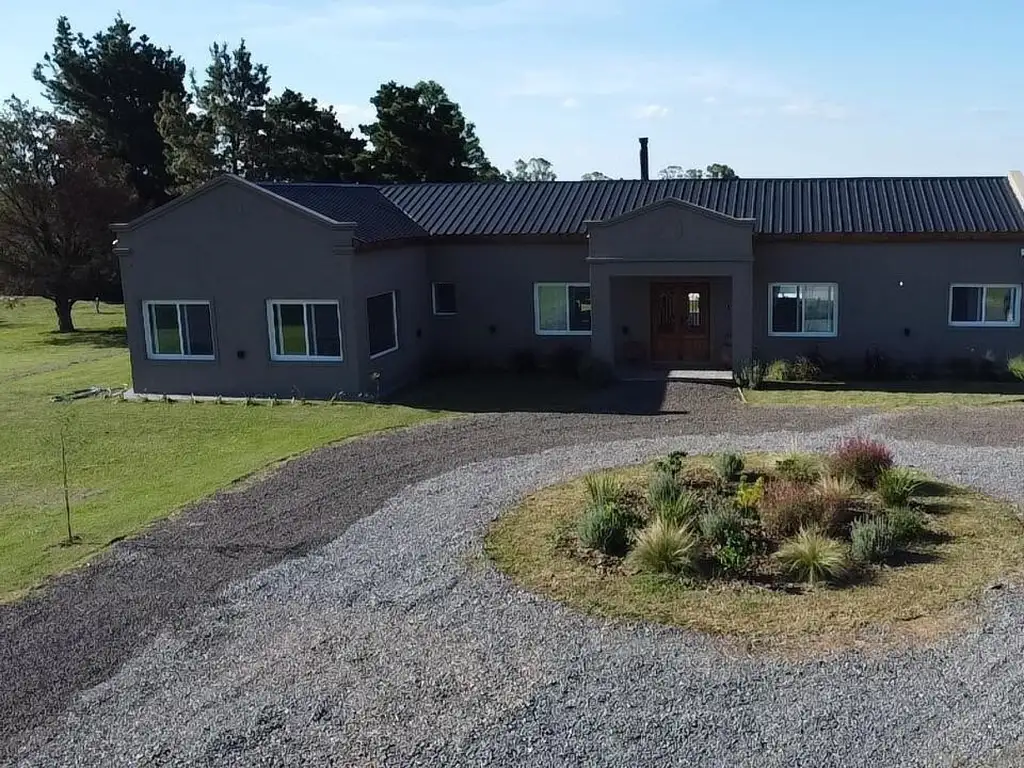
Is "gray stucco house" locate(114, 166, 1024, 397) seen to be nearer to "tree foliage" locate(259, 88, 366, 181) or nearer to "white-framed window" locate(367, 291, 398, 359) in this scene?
"white-framed window" locate(367, 291, 398, 359)

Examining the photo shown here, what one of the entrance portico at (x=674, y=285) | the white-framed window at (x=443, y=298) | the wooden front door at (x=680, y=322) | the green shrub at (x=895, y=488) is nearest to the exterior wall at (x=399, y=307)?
the white-framed window at (x=443, y=298)

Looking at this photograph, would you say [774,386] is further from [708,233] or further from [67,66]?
[67,66]

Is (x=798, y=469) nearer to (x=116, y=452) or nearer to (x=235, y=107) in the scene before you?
(x=116, y=452)

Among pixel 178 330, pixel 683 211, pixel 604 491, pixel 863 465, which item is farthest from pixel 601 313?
pixel 604 491

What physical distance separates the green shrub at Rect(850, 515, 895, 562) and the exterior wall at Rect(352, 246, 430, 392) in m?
12.7

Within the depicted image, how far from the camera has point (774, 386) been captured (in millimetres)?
22219

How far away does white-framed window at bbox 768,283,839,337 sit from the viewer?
23.5m

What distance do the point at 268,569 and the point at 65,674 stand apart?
9.04 ft

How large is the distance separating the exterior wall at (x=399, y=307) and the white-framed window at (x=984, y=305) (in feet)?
41.5

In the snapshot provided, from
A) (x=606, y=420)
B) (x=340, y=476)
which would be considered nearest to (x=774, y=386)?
(x=606, y=420)

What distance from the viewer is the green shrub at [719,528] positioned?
11172 millimetres

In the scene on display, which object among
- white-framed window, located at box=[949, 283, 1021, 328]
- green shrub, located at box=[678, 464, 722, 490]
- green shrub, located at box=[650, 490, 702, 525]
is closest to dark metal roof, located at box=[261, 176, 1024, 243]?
white-framed window, located at box=[949, 283, 1021, 328]

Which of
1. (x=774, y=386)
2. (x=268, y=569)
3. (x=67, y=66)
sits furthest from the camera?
(x=67, y=66)

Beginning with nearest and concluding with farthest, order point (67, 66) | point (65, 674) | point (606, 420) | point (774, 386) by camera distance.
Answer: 1. point (65, 674)
2. point (606, 420)
3. point (774, 386)
4. point (67, 66)
